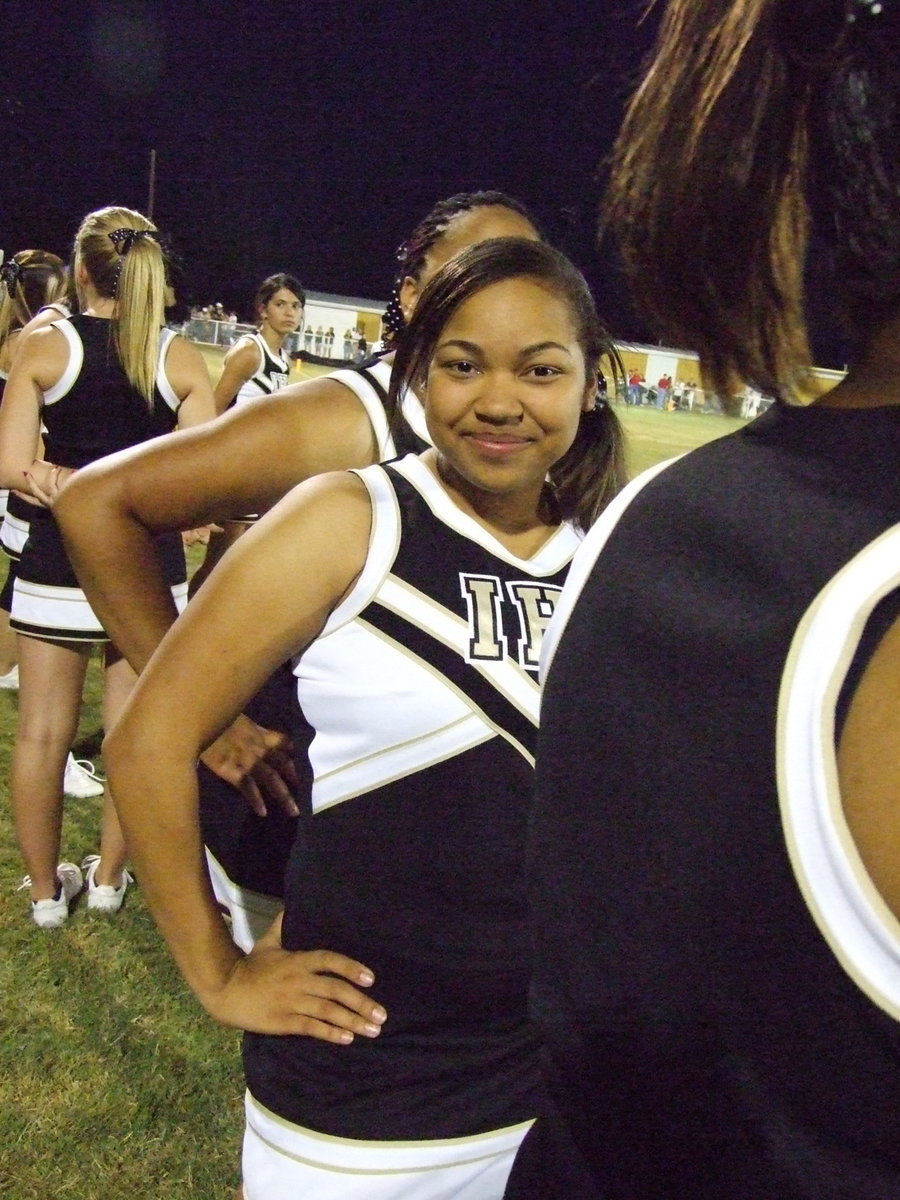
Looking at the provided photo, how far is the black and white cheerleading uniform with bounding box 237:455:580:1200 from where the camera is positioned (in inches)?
43.8

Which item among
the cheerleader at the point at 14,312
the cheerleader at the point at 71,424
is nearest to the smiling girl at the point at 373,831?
the cheerleader at the point at 71,424

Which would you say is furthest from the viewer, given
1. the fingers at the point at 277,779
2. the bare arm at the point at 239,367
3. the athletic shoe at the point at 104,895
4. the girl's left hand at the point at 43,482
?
the bare arm at the point at 239,367


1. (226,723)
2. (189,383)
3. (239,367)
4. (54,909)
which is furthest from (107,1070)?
(239,367)

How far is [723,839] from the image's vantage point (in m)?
0.47

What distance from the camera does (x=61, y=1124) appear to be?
2.34 meters

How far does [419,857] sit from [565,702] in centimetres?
59

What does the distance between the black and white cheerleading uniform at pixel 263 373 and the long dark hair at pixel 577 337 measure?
187 inches

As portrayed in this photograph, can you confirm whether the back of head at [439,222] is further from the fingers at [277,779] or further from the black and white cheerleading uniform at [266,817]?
the fingers at [277,779]

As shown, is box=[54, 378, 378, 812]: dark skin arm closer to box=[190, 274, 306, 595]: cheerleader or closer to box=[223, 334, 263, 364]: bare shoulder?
box=[190, 274, 306, 595]: cheerleader

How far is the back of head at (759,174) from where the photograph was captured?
0.47m

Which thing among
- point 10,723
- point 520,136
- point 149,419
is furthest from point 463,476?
point 520,136

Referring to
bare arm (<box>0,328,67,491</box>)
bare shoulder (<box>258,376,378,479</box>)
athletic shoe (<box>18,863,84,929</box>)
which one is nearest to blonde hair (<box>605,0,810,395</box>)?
bare shoulder (<box>258,376,378,479</box>)

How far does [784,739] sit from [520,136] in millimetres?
51123

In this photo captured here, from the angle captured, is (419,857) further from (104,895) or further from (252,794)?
(104,895)
